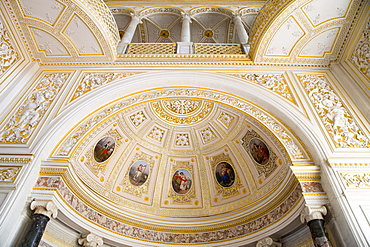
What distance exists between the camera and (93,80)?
6.71 metres

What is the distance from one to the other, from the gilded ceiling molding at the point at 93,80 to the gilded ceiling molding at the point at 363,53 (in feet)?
19.2

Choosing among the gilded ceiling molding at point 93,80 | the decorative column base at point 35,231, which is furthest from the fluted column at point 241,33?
the decorative column base at point 35,231

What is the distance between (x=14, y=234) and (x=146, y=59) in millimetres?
5165

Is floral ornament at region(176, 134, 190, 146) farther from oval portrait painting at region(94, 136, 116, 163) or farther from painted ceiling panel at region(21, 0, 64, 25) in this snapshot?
painted ceiling panel at region(21, 0, 64, 25)

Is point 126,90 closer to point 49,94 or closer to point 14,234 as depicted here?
point 49,94

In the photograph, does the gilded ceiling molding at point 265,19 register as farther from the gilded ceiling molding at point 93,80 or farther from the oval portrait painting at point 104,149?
the oval portrait painting at point 104,149

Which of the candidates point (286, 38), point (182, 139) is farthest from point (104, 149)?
point (286, 38)

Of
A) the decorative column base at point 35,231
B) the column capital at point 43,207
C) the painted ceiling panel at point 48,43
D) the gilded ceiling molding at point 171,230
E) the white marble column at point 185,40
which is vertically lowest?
the decorative column base at point 35,231

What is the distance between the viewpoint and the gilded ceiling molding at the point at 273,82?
6.37 m

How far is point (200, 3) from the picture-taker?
444 inches

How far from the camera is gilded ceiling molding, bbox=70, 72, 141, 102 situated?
6.43 m

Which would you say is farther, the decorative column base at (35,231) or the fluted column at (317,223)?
the fluted column at (317,223)

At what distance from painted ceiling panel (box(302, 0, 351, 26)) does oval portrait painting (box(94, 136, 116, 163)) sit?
678 cm

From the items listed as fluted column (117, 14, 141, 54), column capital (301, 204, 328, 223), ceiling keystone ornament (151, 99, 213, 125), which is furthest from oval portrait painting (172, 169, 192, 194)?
column capital (301, 204, 328, 223)
